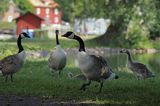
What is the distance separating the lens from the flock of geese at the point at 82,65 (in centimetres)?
1434

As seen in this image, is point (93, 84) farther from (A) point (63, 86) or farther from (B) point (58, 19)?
(B) point (58, 19)

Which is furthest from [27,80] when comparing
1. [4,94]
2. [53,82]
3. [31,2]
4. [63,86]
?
[31,2]

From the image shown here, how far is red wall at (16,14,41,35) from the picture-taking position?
96.8 metres

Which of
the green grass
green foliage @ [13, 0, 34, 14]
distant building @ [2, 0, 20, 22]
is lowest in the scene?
the green grass

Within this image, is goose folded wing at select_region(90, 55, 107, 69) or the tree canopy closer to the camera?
goose folded wing at select_region(90, 55, 107, 69)

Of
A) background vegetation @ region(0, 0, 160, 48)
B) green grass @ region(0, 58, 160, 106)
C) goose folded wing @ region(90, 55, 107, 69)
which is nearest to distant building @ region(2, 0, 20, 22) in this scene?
background vegetation @ region(0, 0, 160, 48)

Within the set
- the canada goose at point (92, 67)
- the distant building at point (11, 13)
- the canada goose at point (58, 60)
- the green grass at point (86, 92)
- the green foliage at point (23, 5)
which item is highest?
the green foliage at point (23, 5)

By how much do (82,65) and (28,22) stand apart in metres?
85.8

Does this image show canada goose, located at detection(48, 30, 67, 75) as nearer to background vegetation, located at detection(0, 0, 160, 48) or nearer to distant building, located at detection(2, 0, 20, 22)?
background vegetation, located at detection(0, 0, 160, 48)

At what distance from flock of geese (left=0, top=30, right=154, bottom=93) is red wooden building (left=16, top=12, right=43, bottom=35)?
7471cm

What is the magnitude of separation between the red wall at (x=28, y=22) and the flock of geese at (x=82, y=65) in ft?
245

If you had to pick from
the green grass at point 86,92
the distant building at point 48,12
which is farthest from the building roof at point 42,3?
the green grass at point 86,92

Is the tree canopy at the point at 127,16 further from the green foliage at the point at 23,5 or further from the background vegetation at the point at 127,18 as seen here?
the green foliage at the point at 23,5

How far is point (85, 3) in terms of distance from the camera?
65.1 m
